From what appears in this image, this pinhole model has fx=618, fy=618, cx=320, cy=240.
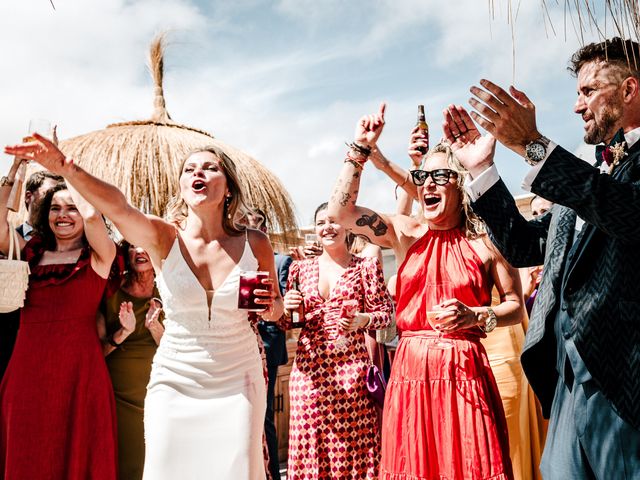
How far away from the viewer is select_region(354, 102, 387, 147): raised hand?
356 centimetres

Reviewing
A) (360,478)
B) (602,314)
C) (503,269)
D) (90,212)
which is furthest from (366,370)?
(602,314)

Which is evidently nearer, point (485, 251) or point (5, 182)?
point (485, 251)

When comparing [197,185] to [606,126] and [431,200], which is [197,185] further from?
[606,126]

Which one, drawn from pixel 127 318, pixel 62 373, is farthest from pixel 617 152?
pixel 62 373

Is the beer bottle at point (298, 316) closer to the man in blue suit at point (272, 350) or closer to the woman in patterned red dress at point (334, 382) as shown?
the woman in patterned red dress at point (334, 382)

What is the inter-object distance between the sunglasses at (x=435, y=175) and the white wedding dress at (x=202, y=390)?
3.70 feet

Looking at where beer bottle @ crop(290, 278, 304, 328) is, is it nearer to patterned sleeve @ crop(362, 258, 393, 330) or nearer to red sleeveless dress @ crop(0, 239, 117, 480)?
patterned sleeve @ crop(362, 258, 393, 330)

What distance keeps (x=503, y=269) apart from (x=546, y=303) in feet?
3.84

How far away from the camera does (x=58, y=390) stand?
3805 mm

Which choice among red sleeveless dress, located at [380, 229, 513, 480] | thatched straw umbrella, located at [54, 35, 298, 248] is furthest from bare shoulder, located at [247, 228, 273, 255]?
thatched straw umbrella, located at [54, 35, 298, 248]

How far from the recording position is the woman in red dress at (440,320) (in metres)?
3.00

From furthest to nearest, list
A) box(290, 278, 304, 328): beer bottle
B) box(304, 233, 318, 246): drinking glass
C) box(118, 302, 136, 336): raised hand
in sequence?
1. box(304, 233, 318, 246): drinking glass
2. box(290, 278, 304, 328): beer bottle
3. box(118, 302, 136, 336): raised hand

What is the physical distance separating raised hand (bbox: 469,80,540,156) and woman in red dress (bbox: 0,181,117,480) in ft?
8.39

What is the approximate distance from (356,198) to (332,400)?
56.6 inches
